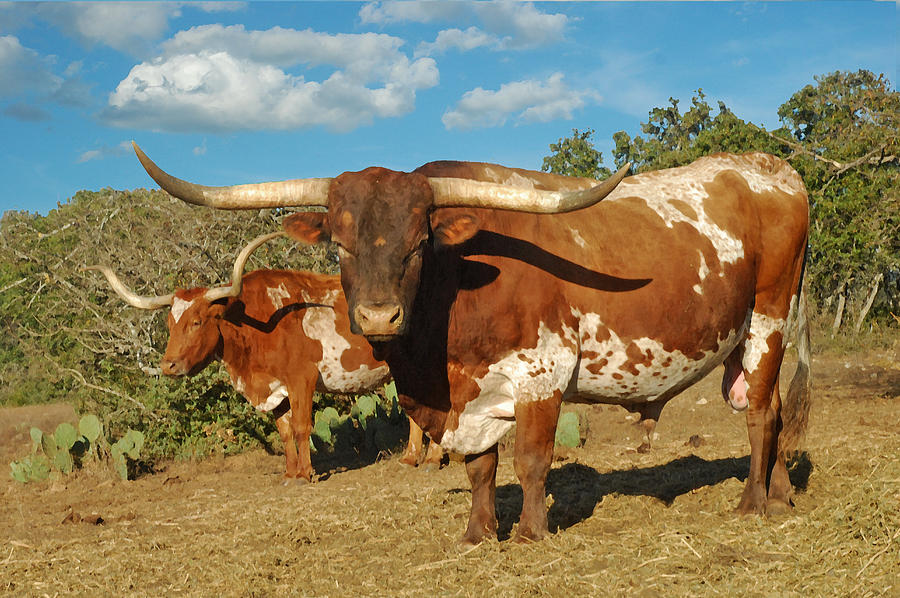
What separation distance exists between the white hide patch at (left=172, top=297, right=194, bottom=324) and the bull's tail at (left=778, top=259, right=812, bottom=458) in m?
5.53

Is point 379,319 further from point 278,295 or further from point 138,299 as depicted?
point 138,299

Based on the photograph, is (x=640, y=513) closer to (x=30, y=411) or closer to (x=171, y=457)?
(x=171, y=457)

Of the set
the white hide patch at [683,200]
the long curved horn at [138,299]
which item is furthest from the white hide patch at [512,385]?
the long curved horn at [138,299]

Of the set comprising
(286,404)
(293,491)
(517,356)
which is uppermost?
(517,356)

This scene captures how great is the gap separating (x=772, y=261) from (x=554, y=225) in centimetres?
174

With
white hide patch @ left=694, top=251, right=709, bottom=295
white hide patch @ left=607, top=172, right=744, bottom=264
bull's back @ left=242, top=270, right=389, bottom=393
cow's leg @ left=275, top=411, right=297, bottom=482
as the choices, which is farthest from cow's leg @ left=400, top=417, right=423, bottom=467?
white hide patch @ left=694, top=251, right=709, bottom=295

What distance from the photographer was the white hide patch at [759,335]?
218 inches

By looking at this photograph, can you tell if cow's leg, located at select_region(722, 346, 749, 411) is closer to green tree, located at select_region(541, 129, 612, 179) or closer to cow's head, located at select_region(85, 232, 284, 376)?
cow's head, located at select_region(85, 232, 284, 376)

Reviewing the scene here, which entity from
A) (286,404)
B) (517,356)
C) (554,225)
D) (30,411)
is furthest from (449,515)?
(30,411)

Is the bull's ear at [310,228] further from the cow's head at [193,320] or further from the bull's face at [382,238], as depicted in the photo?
the cow's head at [193,320]

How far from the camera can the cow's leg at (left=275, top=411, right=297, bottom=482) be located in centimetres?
829

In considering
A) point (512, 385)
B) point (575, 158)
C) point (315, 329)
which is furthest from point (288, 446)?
point (575, 158)

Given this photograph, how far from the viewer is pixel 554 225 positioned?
4754mm

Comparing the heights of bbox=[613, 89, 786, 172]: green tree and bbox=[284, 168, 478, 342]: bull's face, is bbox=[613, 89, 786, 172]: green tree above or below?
above
